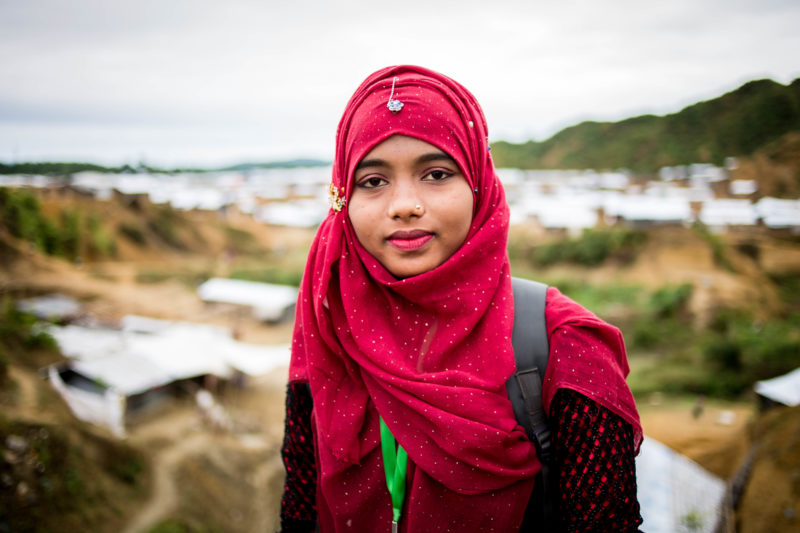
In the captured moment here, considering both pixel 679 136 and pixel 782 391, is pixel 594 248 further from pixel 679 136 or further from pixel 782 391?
pixel 679 136

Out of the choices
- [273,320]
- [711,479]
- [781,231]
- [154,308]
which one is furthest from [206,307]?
[781,231]

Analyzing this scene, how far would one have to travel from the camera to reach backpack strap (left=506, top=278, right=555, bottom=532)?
1086mm

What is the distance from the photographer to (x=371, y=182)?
119 centimetres

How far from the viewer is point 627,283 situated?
65.4 ft

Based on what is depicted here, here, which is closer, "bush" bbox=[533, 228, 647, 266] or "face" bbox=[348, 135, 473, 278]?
"face" bbox=[348, 135, 473, 278]

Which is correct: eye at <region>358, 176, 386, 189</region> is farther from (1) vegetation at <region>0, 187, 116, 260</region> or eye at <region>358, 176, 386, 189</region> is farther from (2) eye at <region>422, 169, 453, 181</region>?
Answer: (1) vegetation at <region>0, 187, 116, 260</region>

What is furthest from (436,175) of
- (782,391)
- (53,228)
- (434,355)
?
(53,228)

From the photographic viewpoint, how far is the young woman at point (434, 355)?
104cm

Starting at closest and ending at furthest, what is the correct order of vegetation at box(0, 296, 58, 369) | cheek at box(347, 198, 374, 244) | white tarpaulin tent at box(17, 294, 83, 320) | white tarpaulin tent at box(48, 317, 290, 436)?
cheek at box(347, 198, 374, 244) → vegetation at box(0, 296, 58, 369) → white tarpaulin tent at box(48, 317, 290, 436) → white tarpaulin tent at box(17, 294, 83, 320)

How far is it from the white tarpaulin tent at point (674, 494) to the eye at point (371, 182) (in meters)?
4.22

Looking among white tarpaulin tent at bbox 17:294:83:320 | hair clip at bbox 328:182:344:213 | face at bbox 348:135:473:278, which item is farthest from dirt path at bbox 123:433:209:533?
white tarpaulin tent at bbox 17:294:83:320

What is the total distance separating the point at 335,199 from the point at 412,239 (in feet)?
0.96

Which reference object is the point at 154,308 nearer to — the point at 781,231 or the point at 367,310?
the point at 367,310

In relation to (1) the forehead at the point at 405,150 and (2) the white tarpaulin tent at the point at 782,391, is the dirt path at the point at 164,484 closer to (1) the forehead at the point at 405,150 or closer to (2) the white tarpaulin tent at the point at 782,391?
(1) the forehead at the point at 405,150
